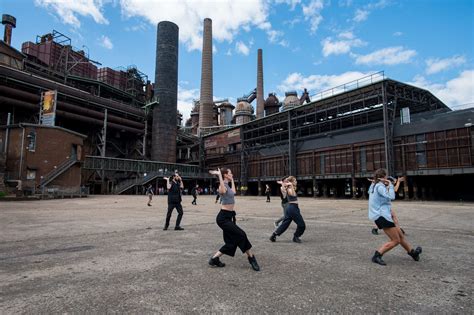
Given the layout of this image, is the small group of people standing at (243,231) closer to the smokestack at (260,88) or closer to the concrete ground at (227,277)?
the concrete ground at (227,277)

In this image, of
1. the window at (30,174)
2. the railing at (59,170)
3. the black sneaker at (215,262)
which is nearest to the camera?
the black sneaker at (215,262)

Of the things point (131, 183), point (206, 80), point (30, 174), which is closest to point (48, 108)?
point (30, 174)

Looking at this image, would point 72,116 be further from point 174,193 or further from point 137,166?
point 174,193

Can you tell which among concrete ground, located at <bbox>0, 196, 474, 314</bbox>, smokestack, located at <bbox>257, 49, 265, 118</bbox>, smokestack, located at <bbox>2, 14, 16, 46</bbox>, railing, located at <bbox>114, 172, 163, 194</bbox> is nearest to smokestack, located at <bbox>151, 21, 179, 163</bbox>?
railing, located at <bbox>114, 172, 163, 194</bbox>

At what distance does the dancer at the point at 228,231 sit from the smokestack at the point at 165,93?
4942 centimetres

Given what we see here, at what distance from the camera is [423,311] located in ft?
9.87

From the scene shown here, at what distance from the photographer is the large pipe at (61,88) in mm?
35750

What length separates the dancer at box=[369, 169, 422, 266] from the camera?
4875 millimetres

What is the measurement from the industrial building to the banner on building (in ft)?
0.43

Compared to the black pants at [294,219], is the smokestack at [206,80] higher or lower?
higher

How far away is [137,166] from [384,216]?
45.9m

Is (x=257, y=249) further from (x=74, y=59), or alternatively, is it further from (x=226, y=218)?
(x=74, y=59)

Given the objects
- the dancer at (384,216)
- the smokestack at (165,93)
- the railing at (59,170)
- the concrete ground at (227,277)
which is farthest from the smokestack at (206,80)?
the dancer at (384,216)

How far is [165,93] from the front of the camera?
53.6 meters
